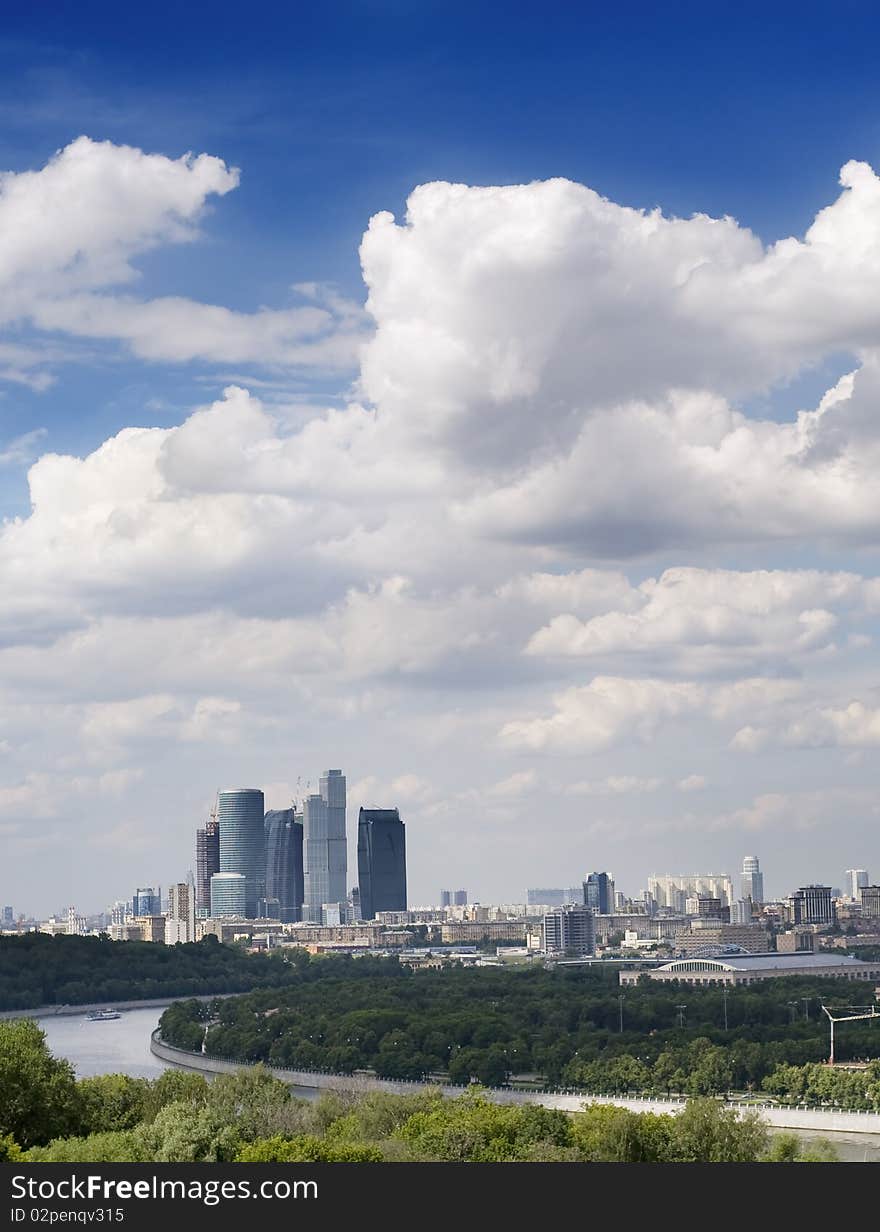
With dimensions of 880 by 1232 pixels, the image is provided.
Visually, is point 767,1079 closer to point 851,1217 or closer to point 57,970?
point 851,1217

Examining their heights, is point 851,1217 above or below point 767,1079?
above

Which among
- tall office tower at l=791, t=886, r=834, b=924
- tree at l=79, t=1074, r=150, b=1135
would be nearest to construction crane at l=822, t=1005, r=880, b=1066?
tree at l=79, t=1074, r=150, b=1135

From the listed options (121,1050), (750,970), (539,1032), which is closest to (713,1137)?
(539,1032)

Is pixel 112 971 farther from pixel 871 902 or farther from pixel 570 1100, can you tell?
pixel 871 902

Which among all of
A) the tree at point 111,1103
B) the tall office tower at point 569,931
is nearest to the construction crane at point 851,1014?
the tree at point 111,1103

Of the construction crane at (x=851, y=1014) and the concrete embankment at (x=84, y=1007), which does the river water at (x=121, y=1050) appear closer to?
the concrete embankment at (x=84, y=1007)

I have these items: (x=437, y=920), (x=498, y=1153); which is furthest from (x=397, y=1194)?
(x=437, y=920)

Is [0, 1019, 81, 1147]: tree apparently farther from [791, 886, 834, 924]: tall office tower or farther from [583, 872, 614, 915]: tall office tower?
[583, 872, 614, 915]: tall office tower
